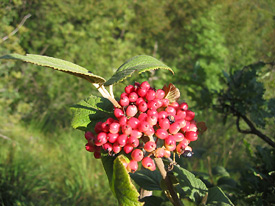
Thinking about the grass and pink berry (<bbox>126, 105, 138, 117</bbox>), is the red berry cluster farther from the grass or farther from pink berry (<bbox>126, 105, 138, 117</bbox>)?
the grass

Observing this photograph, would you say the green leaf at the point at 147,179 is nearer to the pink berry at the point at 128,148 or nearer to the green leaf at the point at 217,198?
the green leaf at the point at 217,198

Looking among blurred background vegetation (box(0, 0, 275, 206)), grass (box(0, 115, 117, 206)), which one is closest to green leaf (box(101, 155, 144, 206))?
blurred background vegetation (box(0, 0, 275, 206))

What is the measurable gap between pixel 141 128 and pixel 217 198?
Result: 0.54 m

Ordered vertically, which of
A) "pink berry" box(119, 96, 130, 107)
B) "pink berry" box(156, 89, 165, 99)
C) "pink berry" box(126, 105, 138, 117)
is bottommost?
"pink berry" box(126, 105, 138, 117)

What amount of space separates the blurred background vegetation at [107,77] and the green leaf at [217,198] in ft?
1.20

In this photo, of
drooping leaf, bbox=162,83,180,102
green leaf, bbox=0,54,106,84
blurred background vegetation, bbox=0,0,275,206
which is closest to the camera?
green leaf, bbox=0,54,106,84

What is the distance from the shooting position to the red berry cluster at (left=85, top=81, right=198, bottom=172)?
74cm

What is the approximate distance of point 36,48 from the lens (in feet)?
19.0

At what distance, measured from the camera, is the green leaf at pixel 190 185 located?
1001mm

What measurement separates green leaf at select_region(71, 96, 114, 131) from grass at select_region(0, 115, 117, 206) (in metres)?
2.30

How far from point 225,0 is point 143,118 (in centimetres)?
757

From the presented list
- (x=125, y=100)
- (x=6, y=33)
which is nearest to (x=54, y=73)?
(x=6, y=33)

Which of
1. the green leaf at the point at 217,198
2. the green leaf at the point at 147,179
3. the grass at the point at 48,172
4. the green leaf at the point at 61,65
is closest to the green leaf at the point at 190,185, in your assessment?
the green leaf at the point at 217,198

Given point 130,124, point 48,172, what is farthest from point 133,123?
point 48,172
